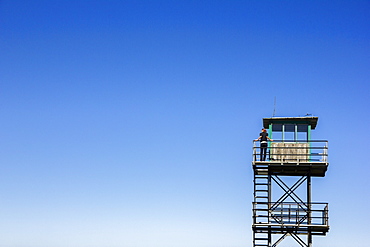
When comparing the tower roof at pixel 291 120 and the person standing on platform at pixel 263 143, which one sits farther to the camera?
the tower roof at pixel 291 120

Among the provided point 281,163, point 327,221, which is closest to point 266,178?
point 281,163

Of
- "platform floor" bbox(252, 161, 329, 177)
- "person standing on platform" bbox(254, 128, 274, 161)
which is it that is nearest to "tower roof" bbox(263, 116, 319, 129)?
"person standing on platform" bbox(254, 128, 274, 161)

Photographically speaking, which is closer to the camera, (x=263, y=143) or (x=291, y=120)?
(x=263, y=143)

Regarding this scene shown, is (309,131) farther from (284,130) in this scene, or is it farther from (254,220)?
(254,220)

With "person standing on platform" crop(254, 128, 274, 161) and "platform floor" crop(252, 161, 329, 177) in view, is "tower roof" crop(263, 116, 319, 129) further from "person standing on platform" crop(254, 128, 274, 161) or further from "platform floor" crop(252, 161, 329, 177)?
"platform floor" crop(252, 161, 329, 177)

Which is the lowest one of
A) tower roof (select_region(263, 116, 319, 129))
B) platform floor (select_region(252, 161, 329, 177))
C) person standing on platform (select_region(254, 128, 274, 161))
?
platform floor (select_region(252, 161, 329, 177))

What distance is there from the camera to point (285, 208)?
5197 centimetres

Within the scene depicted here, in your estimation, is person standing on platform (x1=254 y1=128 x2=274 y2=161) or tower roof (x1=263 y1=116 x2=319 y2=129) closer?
person standing on platform (x1=254 y1=128 x2=274 y2=161)

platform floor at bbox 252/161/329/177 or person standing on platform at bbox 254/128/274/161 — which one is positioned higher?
person standing on platform at bbox 254/128/274/161

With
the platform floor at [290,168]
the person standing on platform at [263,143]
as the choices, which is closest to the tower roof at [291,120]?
the person standing on platform at [263,143]

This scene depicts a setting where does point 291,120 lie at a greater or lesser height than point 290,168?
greater

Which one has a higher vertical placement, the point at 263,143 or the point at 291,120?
the point at 291,120

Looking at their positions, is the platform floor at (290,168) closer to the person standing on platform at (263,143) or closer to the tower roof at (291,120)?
the person standing on platform at (263,143)

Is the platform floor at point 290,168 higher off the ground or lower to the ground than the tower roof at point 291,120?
lower
